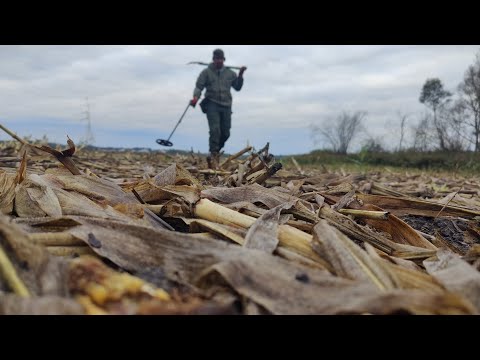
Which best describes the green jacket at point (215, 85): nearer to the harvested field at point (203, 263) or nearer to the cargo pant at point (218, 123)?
the cargo pant at point (218, 123)

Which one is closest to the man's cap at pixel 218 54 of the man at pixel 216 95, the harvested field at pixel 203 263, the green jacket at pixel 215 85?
the man at pixel 216 95

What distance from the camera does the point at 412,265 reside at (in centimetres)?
121

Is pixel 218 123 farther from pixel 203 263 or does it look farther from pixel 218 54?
pixel 203 263

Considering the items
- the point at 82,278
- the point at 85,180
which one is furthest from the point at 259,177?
the point at 82,278

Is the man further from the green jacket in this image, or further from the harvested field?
the harvested field

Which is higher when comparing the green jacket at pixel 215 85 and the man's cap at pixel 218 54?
the man's cap at pixel 218 54

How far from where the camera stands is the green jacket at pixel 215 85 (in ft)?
34.2

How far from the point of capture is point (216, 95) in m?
10.4

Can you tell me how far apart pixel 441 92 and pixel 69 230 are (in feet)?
136

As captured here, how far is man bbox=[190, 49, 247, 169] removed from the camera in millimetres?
10398

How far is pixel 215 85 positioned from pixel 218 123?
0.86 meters

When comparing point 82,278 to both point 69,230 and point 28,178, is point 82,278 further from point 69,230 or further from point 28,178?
point 28,178

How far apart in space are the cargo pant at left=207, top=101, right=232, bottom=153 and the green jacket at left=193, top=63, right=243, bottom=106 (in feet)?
0.51

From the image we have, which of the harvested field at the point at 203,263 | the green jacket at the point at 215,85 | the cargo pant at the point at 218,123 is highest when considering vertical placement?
the green jacket at the point at 215,85
